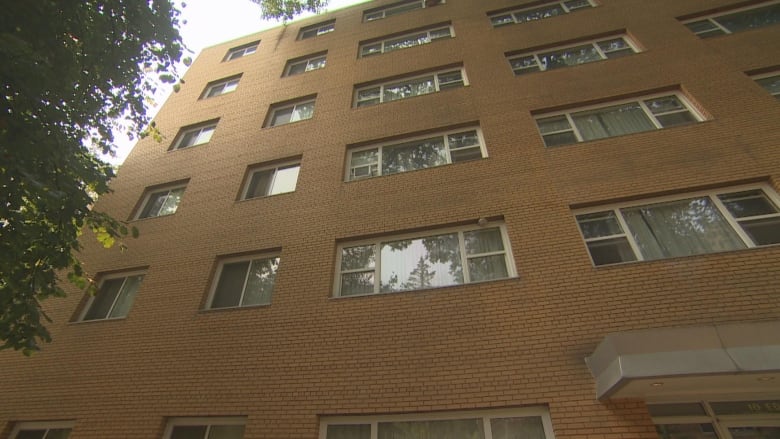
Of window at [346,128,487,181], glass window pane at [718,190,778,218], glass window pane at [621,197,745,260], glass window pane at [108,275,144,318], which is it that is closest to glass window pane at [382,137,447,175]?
window at [346,128,487,181]

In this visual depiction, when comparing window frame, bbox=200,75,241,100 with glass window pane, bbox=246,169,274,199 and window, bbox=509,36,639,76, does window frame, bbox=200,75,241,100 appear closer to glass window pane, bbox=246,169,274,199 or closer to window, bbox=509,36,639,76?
glass window pane, bbox=246,169,274,199

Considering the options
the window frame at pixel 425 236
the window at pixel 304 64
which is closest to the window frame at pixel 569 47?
the window frame at pixel 425 236

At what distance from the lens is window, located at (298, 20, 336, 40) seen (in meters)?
17.6

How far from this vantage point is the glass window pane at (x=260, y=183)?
10.9 m

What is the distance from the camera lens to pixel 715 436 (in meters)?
5.13

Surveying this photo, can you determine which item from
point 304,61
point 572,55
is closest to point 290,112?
point 304,61

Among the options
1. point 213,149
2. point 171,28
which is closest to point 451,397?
point 171,28

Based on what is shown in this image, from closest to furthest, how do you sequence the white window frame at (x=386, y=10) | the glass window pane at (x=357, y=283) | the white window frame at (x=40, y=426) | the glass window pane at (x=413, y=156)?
1. the white window frame at (x=40, y=426)
2. the glass window pane at (x=357, y=283)
3. the glass window pane at (x=413, y=156)
4. the white window frame at (x=386, y=10)

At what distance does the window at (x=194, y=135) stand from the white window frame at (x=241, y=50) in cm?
560

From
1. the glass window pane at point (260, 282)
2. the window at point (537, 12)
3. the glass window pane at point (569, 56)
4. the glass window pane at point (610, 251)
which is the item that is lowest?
the glass window pane at point (610, 251)

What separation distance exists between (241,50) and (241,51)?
88 mm

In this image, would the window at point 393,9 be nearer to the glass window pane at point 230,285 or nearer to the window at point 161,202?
the window at point 161,202

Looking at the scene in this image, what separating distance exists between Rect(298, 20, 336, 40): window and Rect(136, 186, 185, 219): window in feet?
32.3

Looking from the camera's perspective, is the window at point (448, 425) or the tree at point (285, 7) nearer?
the window at point (448, 425)
